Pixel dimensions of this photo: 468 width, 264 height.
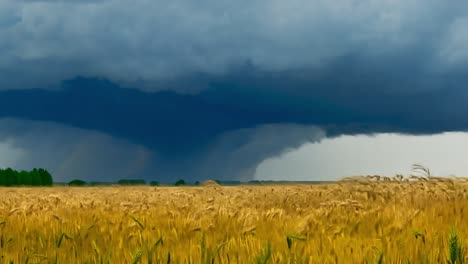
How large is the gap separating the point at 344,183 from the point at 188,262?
8.54 meters

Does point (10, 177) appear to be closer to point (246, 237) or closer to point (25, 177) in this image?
point (25, 177)

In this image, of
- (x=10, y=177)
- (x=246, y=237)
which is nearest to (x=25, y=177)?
(x=10, y=177)

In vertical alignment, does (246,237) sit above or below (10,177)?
below

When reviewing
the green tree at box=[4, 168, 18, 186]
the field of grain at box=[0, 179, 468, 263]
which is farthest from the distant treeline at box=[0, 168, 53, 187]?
the field of grain at box=[0, 179, 468, 263]

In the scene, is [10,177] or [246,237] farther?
[10,177]

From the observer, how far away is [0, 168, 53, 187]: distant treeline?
8131 centimetres

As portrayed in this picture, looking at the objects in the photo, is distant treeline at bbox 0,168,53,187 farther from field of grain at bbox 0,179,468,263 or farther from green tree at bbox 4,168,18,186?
field of grain at bbox 0,179,468,263

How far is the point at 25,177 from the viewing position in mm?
83250

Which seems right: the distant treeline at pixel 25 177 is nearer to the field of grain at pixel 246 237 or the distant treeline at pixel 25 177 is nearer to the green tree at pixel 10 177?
the green tree at pixel 10 177

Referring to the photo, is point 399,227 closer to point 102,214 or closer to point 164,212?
point 164,212

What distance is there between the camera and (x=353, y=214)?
700cm

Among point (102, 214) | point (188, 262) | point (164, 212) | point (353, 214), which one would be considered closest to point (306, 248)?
point (188, 262)

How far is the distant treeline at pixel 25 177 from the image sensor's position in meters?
81.3

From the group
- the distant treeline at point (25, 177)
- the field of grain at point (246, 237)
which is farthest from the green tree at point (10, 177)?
the field of grain at point (246, 237)
